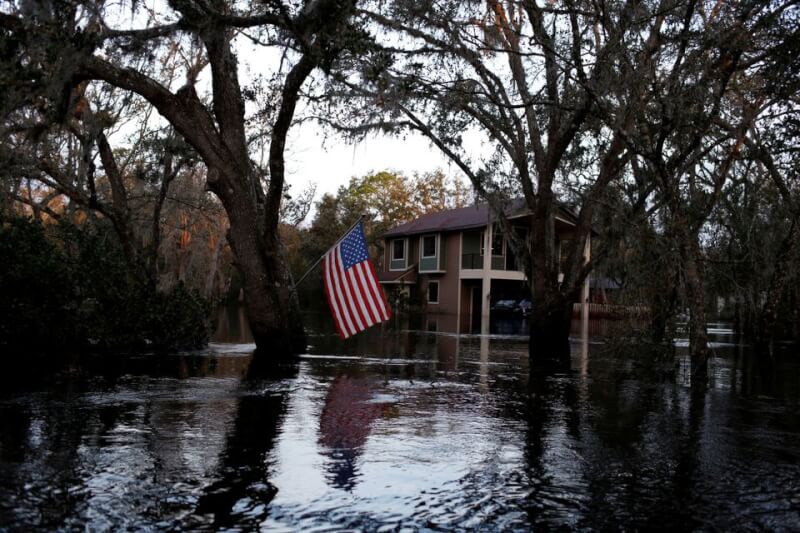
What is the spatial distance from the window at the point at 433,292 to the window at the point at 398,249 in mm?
3387

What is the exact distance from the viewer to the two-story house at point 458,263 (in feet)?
151

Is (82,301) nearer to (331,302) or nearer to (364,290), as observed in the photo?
(331,302)

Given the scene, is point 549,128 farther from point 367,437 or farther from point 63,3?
point 367,437

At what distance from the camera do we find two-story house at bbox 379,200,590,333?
46.1 m

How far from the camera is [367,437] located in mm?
8031

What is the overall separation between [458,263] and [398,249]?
7596 mm

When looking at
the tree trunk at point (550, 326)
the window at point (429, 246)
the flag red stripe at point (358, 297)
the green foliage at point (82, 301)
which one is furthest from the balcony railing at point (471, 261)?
the flag red stripe at point (358, 297)

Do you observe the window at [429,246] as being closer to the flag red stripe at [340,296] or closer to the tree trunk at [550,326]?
the tree trunk at [550,326]

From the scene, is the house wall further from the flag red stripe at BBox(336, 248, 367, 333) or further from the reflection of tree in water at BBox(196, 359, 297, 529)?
the reflection of tree in water at BBox(196, 359, 297, 529)

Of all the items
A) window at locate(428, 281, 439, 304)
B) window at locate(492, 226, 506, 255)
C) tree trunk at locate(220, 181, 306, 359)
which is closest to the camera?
tree trunk at locate(220, 181, 306, 359)

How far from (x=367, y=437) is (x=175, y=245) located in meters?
43.5

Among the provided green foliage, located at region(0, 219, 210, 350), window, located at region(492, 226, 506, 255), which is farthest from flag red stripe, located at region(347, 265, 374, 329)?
window, located at region(492, 226, 506, 255)

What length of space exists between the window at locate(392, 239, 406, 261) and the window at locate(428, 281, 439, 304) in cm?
339

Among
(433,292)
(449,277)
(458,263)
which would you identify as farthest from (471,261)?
(433,292)
